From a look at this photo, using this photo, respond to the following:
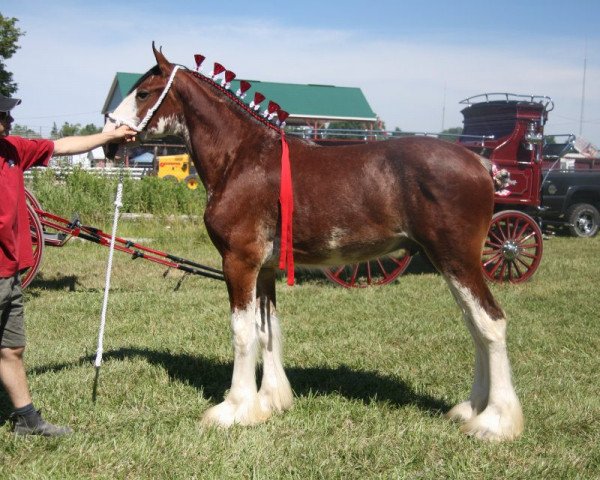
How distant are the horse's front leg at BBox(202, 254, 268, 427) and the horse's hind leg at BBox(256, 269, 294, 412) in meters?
0.16

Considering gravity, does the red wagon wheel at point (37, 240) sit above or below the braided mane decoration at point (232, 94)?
below

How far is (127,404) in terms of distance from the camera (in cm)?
424

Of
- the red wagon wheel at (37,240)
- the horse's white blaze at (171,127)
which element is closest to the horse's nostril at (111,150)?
the horse's white blaze at (171,127)

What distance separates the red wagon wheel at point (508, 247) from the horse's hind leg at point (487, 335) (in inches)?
190

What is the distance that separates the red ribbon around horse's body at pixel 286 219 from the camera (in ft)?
12.5

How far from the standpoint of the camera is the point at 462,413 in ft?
13.0

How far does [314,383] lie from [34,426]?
1.98 metres

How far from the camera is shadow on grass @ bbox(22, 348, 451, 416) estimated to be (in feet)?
14.4

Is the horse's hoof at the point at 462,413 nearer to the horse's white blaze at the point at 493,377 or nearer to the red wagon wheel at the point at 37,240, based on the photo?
the horse's white blaze at the point at 493,377

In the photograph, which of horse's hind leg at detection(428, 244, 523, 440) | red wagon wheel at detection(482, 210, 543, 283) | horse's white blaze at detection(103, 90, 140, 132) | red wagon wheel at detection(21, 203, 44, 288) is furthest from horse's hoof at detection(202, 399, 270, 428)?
red wagon wheel at detection(482, 210, 543, 283)

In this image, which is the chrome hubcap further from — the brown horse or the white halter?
the white halter

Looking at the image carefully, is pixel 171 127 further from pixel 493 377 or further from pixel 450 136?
pixel 450 136

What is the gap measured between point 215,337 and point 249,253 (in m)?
2.15

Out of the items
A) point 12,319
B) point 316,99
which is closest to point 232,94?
point 12,319
